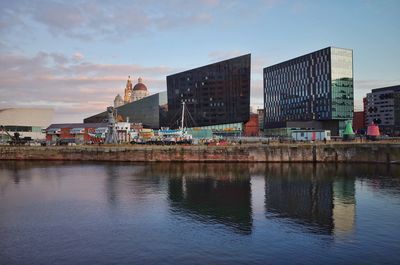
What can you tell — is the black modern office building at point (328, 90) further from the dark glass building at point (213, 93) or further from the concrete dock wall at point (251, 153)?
the concrete dock wall at point (251, 153)

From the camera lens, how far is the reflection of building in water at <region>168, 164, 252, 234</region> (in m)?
41.3

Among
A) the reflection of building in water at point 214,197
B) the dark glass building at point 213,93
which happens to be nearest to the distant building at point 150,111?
the dark glass building at point 213,93

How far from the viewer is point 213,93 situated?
163 metres

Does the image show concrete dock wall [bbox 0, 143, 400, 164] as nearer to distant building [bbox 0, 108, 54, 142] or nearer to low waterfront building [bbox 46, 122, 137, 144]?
low waterfront building [bbox 46, 122, 137, 144]

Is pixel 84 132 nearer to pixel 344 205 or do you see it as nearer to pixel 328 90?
pixel 328 90

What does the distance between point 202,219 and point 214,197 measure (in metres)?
12.1

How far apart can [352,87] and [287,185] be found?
133 m

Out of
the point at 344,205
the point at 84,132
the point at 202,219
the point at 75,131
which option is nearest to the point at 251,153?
the point at 344,205

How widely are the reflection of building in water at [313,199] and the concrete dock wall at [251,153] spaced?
15.4 m

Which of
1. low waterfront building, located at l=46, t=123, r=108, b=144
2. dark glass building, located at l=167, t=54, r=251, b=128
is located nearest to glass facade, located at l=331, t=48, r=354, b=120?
dark glass building, located at l=167, t=54, r=251, b=128

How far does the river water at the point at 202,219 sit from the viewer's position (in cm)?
3011

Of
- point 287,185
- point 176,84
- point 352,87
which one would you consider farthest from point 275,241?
point 352,87

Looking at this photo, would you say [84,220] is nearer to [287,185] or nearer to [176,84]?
[287,185]

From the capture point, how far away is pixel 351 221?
131ft
